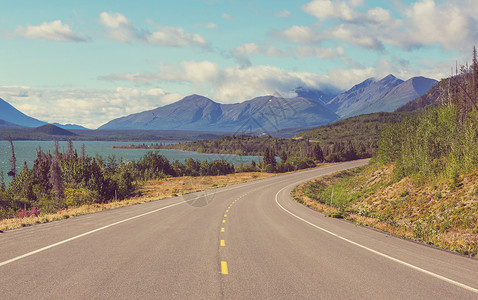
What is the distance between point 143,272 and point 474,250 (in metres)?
9.44

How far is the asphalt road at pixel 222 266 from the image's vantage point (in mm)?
6113

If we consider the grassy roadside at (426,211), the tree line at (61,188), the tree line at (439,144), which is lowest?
the tree line at (61,188)

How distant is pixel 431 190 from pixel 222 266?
21695 mm

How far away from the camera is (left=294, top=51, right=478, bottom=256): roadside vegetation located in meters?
15.8

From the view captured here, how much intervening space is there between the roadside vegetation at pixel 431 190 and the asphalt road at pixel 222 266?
10.7 ft

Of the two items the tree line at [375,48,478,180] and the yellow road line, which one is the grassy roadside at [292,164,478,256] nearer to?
the tree line at [375,48,478,180]

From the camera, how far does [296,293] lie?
19.9ft

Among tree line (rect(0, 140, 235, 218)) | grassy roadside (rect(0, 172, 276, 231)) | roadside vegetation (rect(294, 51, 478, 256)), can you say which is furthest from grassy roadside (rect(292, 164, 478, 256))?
tree line (rect(0, 140, 235, 218))

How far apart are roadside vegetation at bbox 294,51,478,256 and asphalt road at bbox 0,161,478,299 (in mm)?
3249

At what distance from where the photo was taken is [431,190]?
24.2m

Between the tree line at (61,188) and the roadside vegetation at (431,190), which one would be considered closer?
the roadside vegetation at (431,190)

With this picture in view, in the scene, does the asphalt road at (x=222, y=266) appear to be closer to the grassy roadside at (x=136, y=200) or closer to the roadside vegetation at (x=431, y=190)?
the roadside vegetation at (x=431, y=190)

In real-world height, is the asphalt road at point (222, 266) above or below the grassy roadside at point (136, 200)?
above

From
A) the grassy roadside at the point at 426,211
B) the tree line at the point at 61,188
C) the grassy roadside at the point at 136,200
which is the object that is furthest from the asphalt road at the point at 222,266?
the tree line at the point at 61,188
